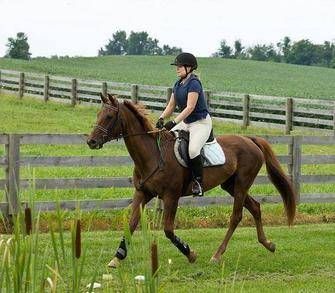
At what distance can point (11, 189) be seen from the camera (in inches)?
462

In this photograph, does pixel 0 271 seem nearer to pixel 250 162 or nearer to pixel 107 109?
pixel 107 109

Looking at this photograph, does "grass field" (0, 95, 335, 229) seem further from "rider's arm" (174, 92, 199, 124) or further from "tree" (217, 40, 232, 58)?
"tree" (217, 40, 232, 58)

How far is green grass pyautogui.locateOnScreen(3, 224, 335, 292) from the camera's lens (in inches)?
327

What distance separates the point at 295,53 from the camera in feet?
400

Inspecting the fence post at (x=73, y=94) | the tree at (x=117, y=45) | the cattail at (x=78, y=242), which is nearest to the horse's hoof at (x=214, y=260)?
the cattail at (x=78, y=242)

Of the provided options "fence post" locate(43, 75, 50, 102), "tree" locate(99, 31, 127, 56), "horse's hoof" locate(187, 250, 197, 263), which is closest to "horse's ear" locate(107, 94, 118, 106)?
"horse's hoof" locate(187, 250, 197, 263)

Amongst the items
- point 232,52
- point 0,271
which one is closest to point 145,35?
point 232,52

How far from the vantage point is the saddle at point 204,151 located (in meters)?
9.50

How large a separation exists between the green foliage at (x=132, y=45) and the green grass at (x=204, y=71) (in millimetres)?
70374

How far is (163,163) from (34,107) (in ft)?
75.8

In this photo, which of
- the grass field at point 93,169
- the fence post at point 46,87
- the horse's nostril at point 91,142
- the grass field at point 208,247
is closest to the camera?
the grass field at point 208,247

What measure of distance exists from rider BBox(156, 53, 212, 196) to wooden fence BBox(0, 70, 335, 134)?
1558cm

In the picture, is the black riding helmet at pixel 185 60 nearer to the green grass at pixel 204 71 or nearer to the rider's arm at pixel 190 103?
the rider's arm at pixel 190 103

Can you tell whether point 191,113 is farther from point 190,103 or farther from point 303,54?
point 303,54
